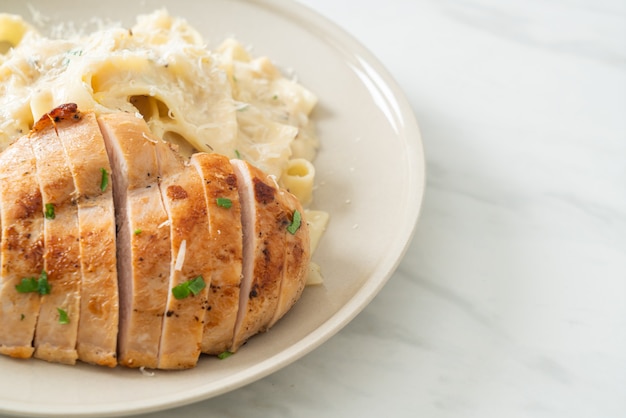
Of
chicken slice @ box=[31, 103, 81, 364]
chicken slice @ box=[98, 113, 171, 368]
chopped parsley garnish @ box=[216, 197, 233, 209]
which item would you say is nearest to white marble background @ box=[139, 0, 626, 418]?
chicken slice @ box=[98, 113, 171, 368]

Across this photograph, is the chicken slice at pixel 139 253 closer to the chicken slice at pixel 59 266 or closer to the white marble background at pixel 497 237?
the chicken slice at pixel 59 266

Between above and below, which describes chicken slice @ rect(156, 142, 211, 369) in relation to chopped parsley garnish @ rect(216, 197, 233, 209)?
below

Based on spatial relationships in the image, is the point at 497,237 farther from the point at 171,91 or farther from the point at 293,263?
the point at 171,91

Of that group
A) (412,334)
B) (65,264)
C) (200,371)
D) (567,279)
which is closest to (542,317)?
(567,279)

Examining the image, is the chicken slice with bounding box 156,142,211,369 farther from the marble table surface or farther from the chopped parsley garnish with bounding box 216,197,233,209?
the marble table surface

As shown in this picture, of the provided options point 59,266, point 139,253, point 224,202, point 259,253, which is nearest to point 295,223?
point 259,253

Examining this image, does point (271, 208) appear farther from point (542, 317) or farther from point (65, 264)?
point (542, 317)

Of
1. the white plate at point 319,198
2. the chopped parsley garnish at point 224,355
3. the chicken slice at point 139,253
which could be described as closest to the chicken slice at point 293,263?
the white plate at point 319,198
